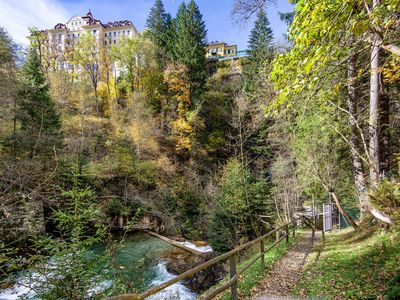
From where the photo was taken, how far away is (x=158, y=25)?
125 feet

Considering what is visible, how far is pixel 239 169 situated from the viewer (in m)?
14.6

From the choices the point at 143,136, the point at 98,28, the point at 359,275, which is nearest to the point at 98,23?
the point at 98,28

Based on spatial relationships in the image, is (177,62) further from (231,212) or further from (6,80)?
(231,212)

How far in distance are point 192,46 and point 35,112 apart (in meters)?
20.0

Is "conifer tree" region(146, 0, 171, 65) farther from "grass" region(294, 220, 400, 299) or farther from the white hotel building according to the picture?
"grass" region(294, 220, 400, 299)

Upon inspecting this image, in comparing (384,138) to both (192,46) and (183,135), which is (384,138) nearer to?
(183,135)

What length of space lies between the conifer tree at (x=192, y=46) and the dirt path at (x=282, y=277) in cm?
2183

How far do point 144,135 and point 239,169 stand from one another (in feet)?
41.9

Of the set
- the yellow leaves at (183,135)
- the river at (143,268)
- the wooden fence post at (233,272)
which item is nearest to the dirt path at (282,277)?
the wooden fence post at (233,272)

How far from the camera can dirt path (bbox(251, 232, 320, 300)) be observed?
4.96 meters

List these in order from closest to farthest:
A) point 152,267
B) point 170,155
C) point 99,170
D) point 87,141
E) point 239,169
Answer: point 152,267 < point 239,169 < point 99,170 < point 87,141 < point 170,155

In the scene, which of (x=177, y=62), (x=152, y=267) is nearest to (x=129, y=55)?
(x=177, y=62)

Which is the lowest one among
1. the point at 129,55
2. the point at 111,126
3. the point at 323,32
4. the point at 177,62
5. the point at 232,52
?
the point at 323,32

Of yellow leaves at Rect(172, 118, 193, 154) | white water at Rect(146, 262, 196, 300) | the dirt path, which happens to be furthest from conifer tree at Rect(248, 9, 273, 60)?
the dirt path
